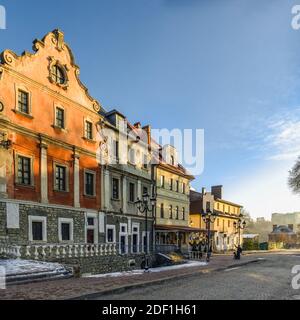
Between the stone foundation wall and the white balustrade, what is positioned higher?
the white balustrade

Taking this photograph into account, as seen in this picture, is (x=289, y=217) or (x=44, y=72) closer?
(x=44, y=72)

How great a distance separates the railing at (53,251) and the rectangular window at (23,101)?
788cm

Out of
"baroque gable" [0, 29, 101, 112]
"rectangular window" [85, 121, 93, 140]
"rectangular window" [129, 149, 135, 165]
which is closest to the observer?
"baroque gable" [0, 29, 101, 112]

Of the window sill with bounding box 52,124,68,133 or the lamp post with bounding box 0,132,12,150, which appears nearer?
the lamp post with bounding box 0,132,12,150

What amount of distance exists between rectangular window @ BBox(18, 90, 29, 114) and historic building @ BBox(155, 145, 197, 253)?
16004mm

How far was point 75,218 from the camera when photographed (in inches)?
829

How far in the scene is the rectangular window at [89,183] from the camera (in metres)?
22.7

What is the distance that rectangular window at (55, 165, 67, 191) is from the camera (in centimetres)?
2006

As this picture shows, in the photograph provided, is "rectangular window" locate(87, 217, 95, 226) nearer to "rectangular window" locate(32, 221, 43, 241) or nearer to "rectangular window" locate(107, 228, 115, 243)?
"rectangular window" locate(107, 228, 115, 243)

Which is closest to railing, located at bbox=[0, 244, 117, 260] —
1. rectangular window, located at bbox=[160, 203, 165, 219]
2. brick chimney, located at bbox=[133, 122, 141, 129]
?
rectangular window, located at bbox=[160, 203, 165, 219]
